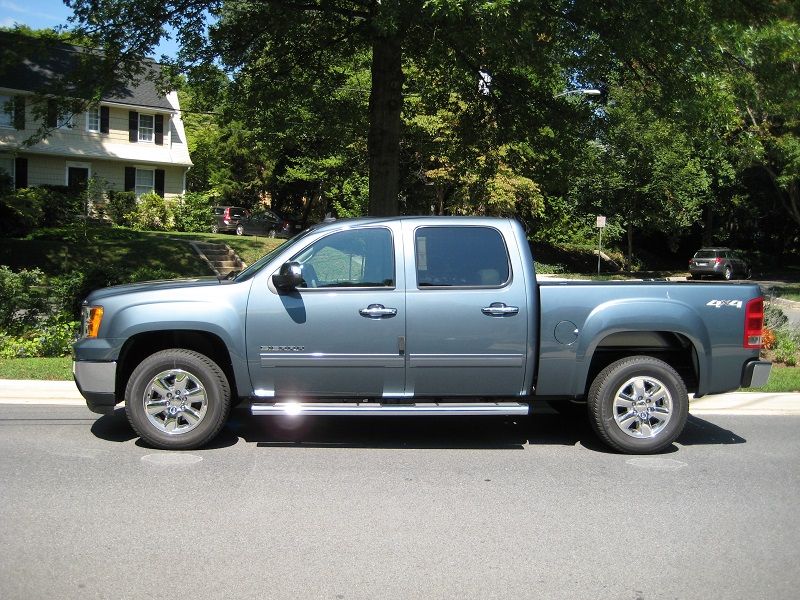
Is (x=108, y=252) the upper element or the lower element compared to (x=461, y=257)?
upper

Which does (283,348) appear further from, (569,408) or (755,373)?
(755,373)

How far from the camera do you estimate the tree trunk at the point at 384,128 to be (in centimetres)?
1259

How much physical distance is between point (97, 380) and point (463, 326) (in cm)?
311

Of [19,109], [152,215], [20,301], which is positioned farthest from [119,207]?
[20,301]

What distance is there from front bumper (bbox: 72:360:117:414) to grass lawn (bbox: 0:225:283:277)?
12836mm

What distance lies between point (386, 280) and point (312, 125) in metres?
9.70

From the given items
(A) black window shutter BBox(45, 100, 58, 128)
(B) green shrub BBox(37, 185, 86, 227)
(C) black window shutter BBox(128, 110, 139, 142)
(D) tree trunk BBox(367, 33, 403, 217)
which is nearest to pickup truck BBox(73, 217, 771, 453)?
(D) tree trunk BBox(367, 33, 403, 217)

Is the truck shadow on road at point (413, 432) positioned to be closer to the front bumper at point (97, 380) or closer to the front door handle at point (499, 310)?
the front bumper at point (97, 380)

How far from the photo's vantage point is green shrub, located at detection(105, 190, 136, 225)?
1232 inches

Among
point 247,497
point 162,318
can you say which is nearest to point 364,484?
point 247,497

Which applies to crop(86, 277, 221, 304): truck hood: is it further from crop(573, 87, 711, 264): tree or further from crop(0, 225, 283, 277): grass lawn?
crop(573, 87, 711, 264): tree

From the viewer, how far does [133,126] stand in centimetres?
3750

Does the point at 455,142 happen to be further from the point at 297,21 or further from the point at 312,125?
the point at 297,21

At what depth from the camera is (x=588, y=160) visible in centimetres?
1642
